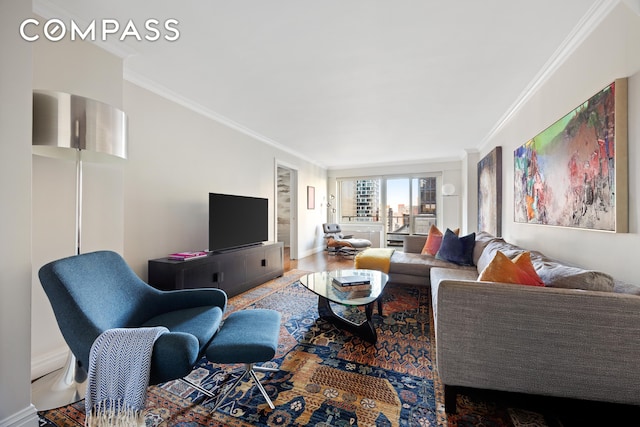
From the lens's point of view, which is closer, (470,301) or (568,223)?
(470,301)

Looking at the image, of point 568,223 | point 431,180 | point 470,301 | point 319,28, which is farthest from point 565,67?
point 431,180

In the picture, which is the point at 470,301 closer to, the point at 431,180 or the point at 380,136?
the point at 380,136

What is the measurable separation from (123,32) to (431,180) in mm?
6788

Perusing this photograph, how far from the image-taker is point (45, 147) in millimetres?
1677

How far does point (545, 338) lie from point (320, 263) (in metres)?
4.44

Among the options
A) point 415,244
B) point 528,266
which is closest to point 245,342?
point 528,266

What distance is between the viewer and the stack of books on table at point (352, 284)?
2.46m

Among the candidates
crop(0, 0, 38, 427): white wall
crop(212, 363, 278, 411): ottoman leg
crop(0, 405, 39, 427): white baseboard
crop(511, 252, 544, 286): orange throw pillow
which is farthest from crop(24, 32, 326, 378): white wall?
crop(511, 252, 544, 286): orange throw pillow

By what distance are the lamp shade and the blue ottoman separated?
1410mm

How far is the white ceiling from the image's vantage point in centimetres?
175

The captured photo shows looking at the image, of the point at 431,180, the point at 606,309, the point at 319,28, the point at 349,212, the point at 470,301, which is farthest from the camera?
the point at 349,212

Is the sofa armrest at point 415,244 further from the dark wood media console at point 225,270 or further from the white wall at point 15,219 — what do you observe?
the white wall at point 15,219

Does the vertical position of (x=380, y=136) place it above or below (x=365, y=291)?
above

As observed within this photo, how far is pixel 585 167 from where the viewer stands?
184 cm
